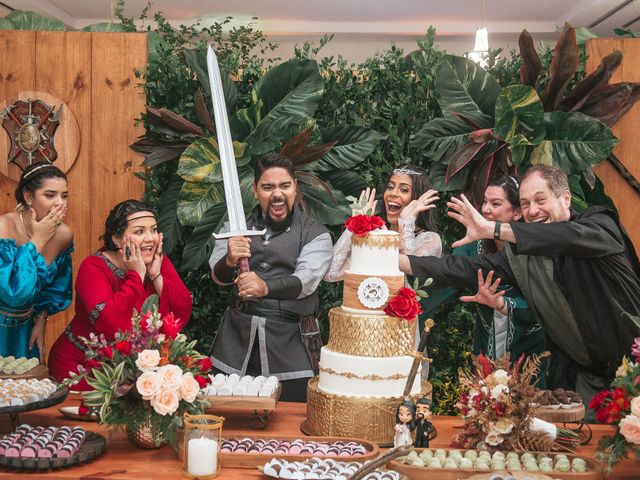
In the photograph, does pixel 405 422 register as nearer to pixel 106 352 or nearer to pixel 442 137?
pixel 106 352

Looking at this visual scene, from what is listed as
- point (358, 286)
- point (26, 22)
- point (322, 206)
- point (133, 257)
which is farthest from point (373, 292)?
point (26, 22)

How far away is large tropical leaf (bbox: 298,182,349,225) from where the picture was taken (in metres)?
4.34

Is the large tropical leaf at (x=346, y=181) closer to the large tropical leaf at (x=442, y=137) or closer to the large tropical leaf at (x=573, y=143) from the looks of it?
the large tropical leaf at (x=442, y=137)

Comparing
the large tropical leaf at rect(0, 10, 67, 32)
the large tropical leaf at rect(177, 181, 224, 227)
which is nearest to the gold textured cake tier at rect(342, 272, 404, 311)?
the large tropical leaf at rect(177, 181, 224, 227)

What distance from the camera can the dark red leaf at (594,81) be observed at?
4.19m

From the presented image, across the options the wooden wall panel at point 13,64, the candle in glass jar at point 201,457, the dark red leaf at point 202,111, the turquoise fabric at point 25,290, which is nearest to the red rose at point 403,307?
the candle in glass jar at point 201,457

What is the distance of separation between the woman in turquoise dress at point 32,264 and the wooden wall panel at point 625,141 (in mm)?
3183

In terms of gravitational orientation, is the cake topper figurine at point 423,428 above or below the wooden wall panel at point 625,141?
below

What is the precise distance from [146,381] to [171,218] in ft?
7.97

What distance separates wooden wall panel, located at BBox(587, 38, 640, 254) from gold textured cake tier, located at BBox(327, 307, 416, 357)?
263 centimetres

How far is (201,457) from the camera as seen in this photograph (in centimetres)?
197

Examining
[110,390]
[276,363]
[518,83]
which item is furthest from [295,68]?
[110,390]

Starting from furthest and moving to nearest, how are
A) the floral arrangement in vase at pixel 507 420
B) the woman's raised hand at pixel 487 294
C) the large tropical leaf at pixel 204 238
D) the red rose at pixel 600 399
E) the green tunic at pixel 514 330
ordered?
1. the large tropical leaf at pixel 204 238
2. the green tunic at pixel 514 330
3. the woman's raised hand at pixel 487 294
4. the floral arrangement in vase at pixel 507 420
5. the red rose at pixel 600 399

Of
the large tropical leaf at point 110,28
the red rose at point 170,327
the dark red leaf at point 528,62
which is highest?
the large tropical leaf at point 110,28
